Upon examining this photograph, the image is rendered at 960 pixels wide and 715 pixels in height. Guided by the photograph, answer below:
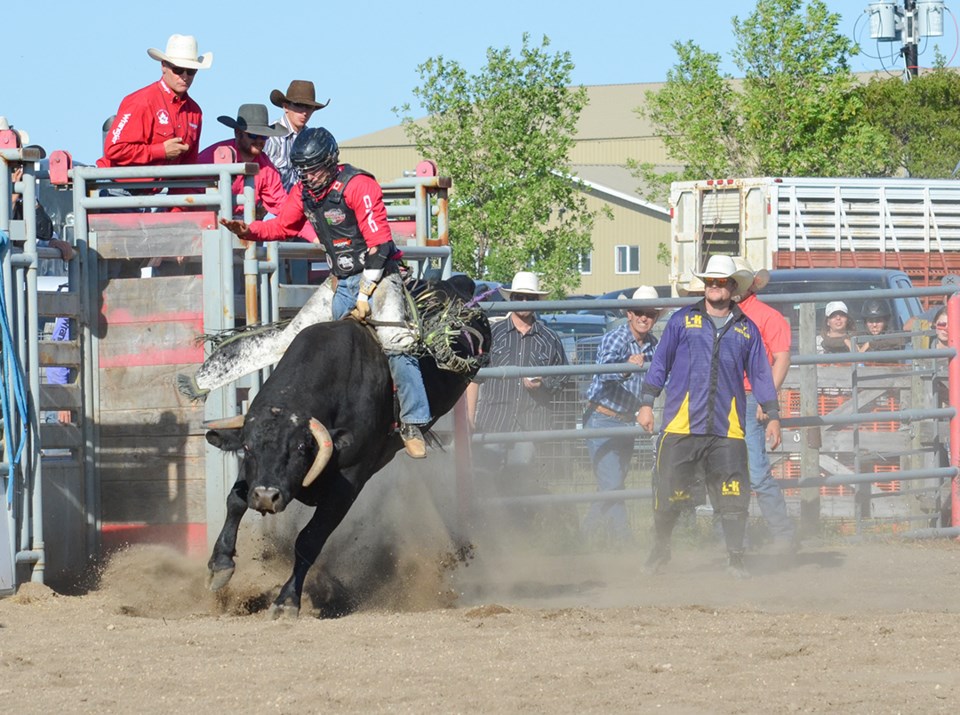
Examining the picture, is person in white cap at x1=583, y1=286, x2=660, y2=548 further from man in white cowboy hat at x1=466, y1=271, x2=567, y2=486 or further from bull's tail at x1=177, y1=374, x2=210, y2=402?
bull's tail at x1=177, y1=374, x2=210, y2=402

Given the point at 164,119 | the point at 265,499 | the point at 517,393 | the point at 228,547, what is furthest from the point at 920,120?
the point at 265,499

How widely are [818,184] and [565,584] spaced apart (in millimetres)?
14342

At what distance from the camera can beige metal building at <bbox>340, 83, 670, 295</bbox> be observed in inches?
1941

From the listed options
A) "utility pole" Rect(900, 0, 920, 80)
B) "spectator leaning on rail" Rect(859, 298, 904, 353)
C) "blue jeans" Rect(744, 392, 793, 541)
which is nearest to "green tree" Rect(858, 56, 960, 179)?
"utility pole" Rect(900, 0, 920, 80)

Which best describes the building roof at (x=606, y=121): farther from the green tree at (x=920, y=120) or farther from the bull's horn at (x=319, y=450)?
the bull's horn at (x=319, y=450)

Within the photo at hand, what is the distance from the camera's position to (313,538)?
743 centimetres

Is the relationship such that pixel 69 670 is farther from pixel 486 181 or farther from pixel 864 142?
pixel 864 142

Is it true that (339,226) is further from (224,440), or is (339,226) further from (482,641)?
(482,641)

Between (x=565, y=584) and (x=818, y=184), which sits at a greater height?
(x=818, y=184)

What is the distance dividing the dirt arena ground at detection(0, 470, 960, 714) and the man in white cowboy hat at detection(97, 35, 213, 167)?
2.42 m

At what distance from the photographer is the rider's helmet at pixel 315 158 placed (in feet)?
25.8

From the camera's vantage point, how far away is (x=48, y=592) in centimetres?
784

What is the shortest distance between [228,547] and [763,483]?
434cm

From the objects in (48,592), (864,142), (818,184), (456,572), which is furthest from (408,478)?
(864,142)
